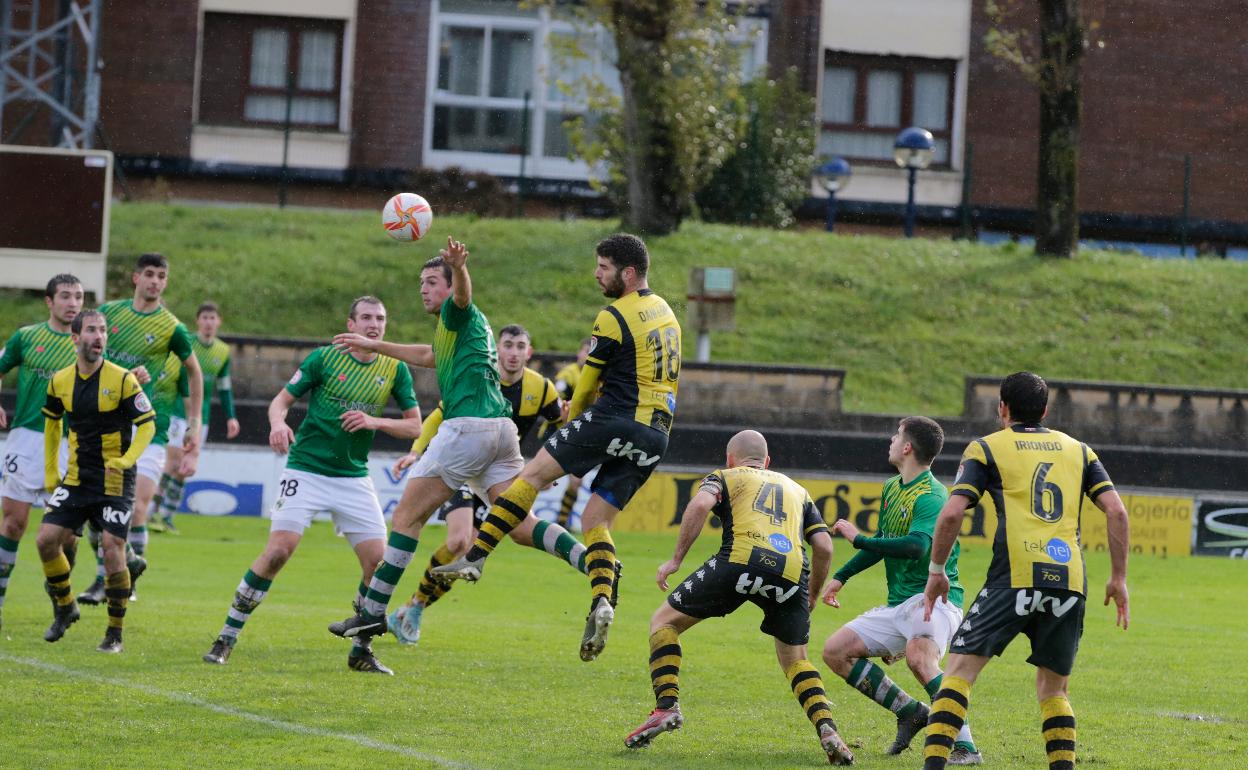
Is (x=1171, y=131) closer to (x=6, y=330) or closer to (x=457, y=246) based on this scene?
(x=6, y=330)

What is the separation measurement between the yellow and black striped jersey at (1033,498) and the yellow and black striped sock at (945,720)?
483 millimetres

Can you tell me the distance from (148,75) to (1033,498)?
29359mm

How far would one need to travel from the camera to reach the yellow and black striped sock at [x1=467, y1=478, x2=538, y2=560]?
→ 9.39m

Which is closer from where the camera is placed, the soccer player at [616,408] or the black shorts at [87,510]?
the soccer player at [616,408]

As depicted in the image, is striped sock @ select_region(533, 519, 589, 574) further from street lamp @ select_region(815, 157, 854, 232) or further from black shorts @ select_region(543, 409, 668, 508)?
street lamp @ select_region(815, 157, 854, 232)

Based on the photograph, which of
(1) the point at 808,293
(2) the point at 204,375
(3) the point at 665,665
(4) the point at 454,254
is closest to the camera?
(3) the point at 665,665

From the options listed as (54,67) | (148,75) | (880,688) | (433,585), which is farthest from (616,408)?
(148,75)

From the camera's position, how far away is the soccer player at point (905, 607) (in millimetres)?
8281

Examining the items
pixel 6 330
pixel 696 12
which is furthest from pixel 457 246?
pixel 696 12

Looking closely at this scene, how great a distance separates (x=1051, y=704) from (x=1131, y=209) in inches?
1172

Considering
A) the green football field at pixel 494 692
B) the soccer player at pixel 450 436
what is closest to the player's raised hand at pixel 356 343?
the soccer player at pixel 450 436

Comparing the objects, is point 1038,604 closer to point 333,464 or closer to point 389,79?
point 333,464

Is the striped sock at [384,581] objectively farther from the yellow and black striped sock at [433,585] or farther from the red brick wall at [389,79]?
the red brick wall at [389,79]

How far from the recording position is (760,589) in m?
8.00
